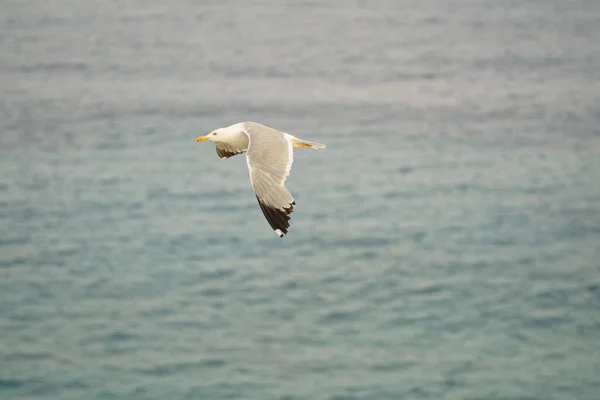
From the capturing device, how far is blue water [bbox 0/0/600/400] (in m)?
12.2

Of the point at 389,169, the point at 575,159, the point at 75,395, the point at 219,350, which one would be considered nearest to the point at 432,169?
the point at 389,169

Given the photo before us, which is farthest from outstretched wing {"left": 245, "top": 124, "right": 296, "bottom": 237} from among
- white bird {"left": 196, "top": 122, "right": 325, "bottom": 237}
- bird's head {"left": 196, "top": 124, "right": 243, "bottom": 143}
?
bird's head {"left": 196, "top": 124, "right": 243, "bottom": 143}

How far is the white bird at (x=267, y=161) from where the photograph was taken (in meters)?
9.20

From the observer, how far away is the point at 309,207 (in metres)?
15.4

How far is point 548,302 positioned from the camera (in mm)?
13375

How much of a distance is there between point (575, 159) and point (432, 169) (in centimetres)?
188

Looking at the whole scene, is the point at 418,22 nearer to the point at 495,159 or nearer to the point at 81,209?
the point at 495,159

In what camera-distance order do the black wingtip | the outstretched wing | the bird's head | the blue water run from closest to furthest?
the black wingtip
the outstretched wing
the bird's head
the blue water

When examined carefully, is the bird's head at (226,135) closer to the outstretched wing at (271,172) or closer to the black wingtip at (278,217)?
the outstretched wing at (271,172)

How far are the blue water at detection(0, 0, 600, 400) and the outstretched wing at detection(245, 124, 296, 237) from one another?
2542 millimetres

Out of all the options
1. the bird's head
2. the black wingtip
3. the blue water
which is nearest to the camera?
the black wingtip

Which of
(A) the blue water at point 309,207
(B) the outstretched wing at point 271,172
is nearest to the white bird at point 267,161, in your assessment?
(B) the outstretched wing at point 271,172

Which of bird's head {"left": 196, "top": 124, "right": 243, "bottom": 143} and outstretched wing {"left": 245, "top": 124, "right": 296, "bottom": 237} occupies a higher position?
bird's head {"left": 196, "top": 124, "right": 243, "bottom": 143}

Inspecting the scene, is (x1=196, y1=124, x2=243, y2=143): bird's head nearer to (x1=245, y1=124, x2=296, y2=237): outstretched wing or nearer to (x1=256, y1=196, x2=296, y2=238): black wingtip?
(x1=245, y1=124, x2=296, y2=237): outstretched wing
